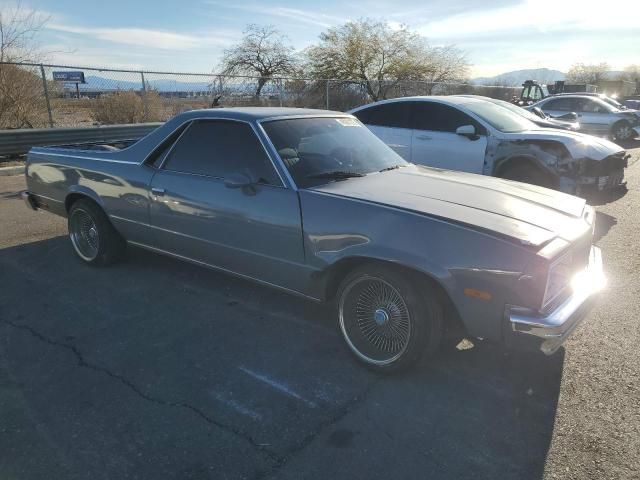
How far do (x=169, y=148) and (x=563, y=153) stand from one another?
16.5ft

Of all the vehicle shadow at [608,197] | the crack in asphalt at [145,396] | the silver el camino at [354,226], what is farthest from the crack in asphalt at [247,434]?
the vehicle shadow at [608,197]

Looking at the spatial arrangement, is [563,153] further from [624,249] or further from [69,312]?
[69,312]

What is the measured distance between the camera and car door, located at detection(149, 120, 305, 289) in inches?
133

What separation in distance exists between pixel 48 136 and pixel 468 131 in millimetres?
8800

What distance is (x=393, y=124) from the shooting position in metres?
7.66

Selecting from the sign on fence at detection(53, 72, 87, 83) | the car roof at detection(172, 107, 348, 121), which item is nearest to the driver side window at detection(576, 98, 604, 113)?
the car roof at detection(172, 107, 348, 121)

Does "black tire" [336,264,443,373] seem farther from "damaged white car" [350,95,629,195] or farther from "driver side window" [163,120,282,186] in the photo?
"damaged white car" [350,95,629,195]

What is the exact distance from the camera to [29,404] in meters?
2.75

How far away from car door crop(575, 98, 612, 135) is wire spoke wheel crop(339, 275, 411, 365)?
50.6 feet

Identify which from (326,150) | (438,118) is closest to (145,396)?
(326,150)

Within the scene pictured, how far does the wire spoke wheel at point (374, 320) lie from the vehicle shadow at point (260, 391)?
0.15 m

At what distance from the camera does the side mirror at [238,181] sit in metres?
3.39

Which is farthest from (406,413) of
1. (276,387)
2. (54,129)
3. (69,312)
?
(54,129)

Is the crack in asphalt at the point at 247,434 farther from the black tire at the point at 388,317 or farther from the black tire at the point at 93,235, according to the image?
the black tire at the point at 93,235
